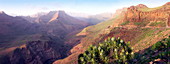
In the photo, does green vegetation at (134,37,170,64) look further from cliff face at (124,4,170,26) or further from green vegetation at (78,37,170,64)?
cliff face at (124,4,170,26)

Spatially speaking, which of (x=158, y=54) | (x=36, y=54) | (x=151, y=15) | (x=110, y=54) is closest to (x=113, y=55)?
(x=110, y=54)

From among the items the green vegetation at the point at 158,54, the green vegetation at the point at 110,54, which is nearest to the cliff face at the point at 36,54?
the green vegetation at the point at 110,54

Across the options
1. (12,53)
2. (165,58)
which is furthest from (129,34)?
(12,53)

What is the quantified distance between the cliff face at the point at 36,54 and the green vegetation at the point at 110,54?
80484 mm

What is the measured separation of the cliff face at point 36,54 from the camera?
10156 centimetres

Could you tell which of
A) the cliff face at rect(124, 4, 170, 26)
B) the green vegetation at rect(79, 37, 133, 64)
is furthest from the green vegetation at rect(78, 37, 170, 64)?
the cliff face at rect(124, 4, 170, 26)

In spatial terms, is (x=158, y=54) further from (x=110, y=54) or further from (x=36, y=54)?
(x=36, y=54)

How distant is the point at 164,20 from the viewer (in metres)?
76.2

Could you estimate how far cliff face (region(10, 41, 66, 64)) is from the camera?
10156cm

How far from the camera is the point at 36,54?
11025 cm

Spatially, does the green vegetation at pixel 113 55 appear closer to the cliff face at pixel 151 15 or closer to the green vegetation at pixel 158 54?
the green vegetation at pixel 158 54

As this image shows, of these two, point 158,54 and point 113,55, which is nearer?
point 113,55

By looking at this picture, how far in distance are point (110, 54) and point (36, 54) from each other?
89.7 m

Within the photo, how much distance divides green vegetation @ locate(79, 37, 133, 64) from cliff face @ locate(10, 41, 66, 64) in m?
80.5
